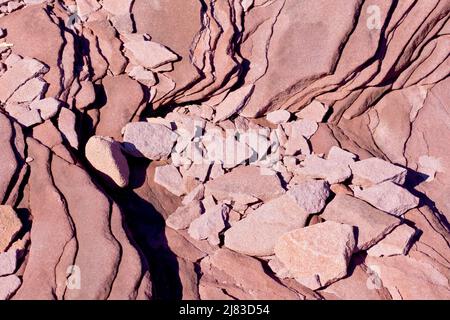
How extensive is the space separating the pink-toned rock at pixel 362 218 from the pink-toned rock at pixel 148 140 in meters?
1.53

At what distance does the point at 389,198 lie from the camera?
3955mm

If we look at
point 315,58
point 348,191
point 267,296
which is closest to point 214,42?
point 315,58

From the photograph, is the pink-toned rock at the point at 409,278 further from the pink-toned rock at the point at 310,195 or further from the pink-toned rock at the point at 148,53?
the pink-toned rock at the point at 148,53

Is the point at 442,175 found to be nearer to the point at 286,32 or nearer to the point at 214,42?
the point at 286,32

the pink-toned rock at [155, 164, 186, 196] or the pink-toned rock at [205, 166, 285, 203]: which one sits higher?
the pink-toned rock at [155, 164, 186, 196]

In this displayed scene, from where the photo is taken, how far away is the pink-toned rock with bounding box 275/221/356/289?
3359 millimetres

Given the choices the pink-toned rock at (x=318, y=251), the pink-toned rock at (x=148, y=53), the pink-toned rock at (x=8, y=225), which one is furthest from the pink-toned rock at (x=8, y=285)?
the pink-toned rock at (x=148, y=53)

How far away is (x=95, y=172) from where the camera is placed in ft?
12.5

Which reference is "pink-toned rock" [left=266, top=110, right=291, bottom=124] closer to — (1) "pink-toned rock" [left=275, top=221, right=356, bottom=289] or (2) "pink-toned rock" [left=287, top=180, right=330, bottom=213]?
(2) "pink-toned rock" [left=287, top=180, right=330, bottom=213]

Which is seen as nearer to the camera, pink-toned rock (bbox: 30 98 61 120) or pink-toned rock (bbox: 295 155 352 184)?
pink-toned rock (bbox: 30 98 61 120)

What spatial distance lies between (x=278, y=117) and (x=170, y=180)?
147 centimetres

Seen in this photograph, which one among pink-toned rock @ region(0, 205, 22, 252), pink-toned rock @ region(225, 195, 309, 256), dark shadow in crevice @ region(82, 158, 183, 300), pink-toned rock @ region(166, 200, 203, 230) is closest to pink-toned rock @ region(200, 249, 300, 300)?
pink-toned rock @ region(225, 195, 309, 256)

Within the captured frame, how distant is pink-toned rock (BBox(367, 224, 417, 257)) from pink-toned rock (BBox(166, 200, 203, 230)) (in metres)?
1.46

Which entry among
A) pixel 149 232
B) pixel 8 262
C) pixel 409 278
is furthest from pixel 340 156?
pixel 8 262
